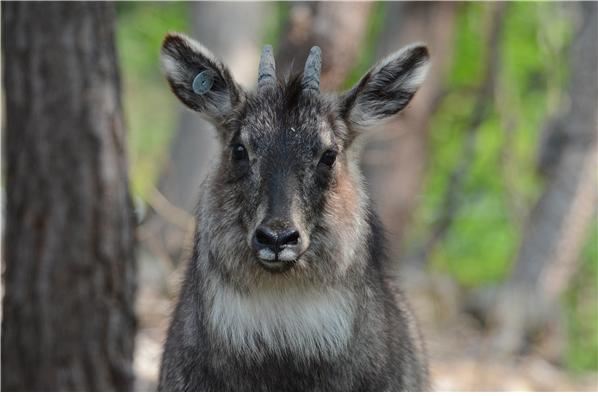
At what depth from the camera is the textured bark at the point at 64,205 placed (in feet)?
23.2

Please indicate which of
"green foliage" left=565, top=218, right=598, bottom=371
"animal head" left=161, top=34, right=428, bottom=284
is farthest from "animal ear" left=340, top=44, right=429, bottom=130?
"green foliage" left=565, top=218, right=598, bottom=371

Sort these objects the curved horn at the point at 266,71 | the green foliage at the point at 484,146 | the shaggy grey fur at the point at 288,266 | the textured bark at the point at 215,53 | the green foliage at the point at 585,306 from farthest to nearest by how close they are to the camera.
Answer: the green foliage at the point at 484,146
the green foliage at the point at 585,306
the textured bark at the point at 215,53
the curved horn at the point at 266,71
the shaggy grey fur at the point at 288,266

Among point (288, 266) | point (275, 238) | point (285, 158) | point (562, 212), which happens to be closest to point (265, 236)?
point (275, 238)

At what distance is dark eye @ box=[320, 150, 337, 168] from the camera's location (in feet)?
17.1

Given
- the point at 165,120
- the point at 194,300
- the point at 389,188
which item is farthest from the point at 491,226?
the point at 194,300

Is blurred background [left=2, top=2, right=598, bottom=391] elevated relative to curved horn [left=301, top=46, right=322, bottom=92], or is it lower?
lower

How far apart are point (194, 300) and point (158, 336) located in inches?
229

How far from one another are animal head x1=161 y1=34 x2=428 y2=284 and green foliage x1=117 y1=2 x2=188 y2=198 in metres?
11.8

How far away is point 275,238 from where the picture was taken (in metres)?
4.76

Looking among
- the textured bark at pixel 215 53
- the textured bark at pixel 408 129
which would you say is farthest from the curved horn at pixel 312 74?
the textured bark at pixel 215 53

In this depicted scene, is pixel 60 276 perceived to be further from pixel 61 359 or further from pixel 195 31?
pixel 195 31

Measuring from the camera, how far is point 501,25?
15.8 m

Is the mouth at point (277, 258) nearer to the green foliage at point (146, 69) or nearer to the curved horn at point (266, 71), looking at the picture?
the curved horn at point (266, 71)

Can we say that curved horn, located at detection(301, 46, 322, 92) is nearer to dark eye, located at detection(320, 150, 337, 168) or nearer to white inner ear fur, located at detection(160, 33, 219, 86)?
dark eye, located at detection(320, 150, 337, 168)
